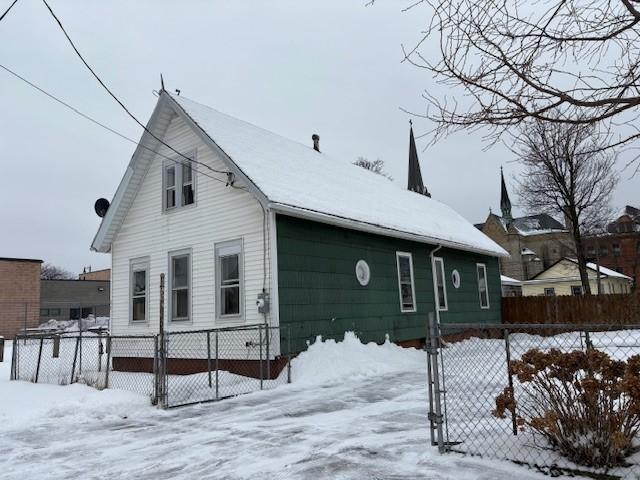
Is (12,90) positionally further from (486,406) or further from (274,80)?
(486,406)

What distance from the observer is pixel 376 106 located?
5.30 metres

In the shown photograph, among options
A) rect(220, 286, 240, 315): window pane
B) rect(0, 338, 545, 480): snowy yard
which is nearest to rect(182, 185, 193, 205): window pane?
rect(220, 286, 240, 315): window pane

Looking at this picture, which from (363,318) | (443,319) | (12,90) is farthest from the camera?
(443,319)

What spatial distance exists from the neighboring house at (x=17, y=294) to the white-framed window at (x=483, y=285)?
82.8 feet

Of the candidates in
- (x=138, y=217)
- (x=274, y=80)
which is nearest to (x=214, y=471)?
(x=274, y=80)

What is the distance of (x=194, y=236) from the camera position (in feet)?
42.2

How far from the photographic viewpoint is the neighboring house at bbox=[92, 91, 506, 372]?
11445 mm

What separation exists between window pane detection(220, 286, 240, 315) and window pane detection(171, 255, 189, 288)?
1407mm

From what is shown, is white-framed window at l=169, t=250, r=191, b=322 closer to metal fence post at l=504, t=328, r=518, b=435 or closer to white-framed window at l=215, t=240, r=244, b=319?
white-framed window at l=215, t=240, r=244, b=319

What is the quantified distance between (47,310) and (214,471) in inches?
1733

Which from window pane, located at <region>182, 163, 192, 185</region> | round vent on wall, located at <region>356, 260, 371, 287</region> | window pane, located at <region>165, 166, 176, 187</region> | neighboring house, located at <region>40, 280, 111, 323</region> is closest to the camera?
window pane, located at <region>182, 163, 192, 185</region>

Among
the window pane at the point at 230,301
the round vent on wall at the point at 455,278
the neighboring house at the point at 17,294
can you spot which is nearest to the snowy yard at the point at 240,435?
the window pane at the point at 230,301

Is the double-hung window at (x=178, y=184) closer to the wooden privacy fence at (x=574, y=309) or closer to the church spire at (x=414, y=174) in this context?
the wooden privacy fence at (x=574, y=309)

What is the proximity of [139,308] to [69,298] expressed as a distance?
3549 centimetres
